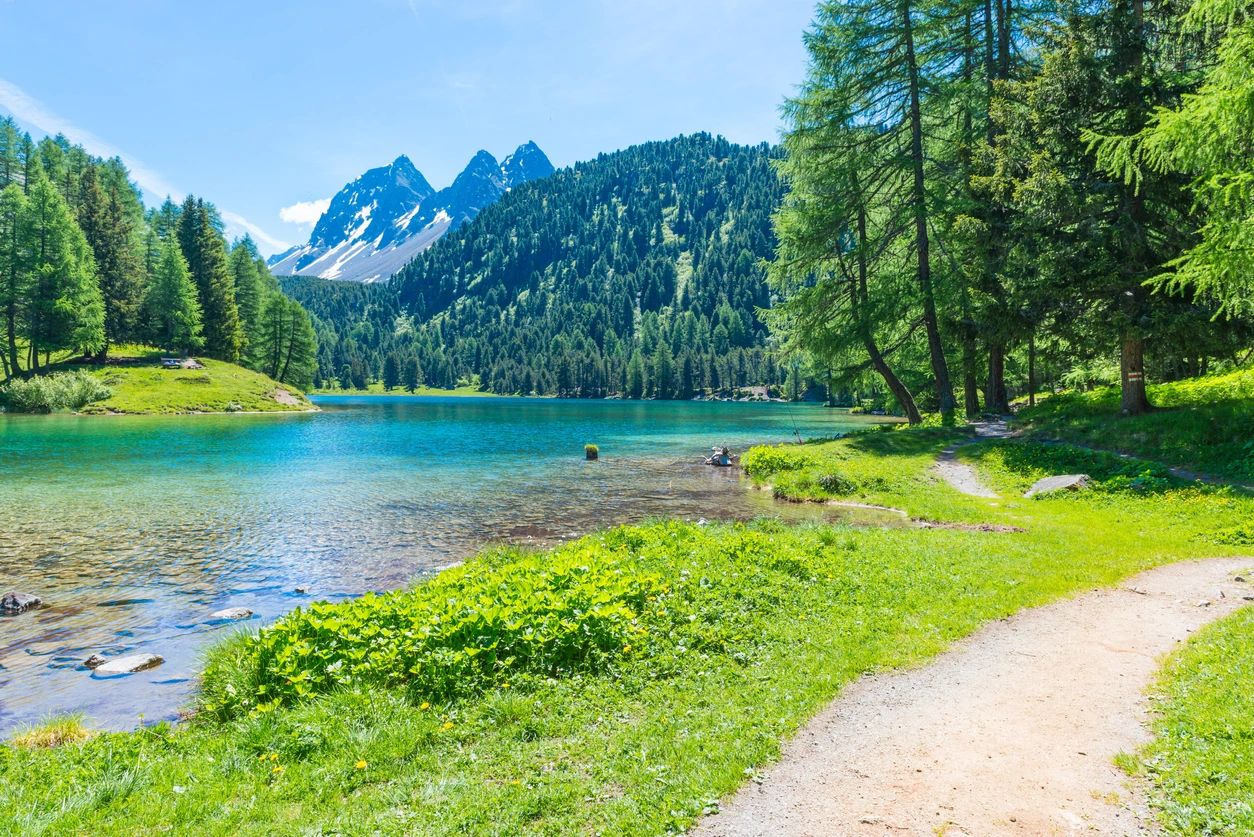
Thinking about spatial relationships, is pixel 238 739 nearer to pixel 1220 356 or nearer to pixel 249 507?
pixel 249 507

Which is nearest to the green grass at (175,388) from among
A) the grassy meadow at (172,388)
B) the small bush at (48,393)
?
the grassy meadow at (172,388)

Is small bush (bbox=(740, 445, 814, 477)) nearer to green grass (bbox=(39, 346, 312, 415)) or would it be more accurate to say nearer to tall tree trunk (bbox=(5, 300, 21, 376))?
green grass (bbox=(39, 346, 312, 415))

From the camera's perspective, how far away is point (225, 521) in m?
23.3

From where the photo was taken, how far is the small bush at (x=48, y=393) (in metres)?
68.9

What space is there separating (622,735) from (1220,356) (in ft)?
100

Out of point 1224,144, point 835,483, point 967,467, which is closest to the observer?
point 1224,144

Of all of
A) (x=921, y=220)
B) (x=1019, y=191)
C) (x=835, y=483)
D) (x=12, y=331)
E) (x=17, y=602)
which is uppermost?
(x=12, y=331)

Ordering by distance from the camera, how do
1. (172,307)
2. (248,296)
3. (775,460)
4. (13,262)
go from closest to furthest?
(775,460) < (13,262) < (172,307) < (248,296)

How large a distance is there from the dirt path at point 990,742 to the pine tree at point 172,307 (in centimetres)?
10790

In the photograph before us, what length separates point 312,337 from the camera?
120m

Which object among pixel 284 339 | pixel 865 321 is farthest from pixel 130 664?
pixel 284 339

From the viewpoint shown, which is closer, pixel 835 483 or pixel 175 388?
pixel 835 483

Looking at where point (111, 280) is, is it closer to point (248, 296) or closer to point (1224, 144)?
point (248, 296)

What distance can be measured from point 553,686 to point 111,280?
372 feet
